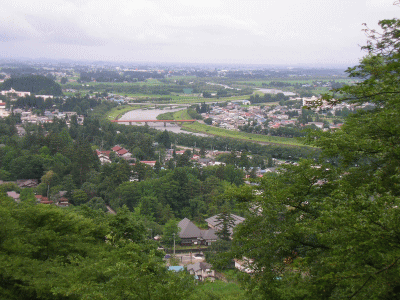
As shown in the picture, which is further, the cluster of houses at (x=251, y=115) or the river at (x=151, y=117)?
the cluster of houses at (x=251, y=115)

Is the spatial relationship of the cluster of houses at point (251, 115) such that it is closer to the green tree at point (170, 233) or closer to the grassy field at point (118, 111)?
the grassy field at point (118, 111)

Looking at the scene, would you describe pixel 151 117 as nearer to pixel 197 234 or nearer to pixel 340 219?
pixel 197 234

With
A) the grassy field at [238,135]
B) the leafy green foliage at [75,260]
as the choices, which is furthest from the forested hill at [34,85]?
the leafy green foliage at [75,260]

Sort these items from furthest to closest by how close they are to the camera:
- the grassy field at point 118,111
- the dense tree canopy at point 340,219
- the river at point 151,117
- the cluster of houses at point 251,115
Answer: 1. the grassy field at point 118,111
2. the cluster of houses at point 251,115
3. the river at point 151,117
4. the dense tree canopy at point 340,219

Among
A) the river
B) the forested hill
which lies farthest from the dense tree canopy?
the forested hill

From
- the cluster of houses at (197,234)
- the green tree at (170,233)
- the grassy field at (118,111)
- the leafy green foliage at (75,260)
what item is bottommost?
the cluster of houses at (197,234)

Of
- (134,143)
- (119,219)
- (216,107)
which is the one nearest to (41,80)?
(216,107)

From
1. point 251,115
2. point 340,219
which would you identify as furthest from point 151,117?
point 340,219
